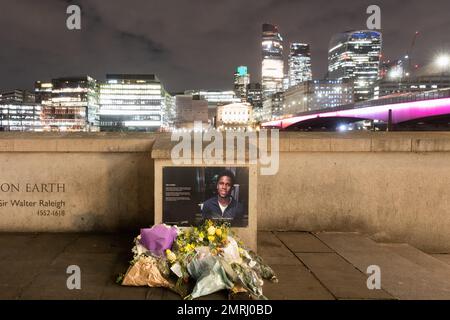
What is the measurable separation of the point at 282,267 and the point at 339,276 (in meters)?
0.79

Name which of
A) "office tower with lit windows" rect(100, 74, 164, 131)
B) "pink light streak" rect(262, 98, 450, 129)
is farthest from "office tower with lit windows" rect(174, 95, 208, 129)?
"office tower with lit windows" rect(100, 74, 164, 131)

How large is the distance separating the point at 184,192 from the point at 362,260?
2.90 metres

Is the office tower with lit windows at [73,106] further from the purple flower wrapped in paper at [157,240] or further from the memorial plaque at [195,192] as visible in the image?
the purple flower wrapped in paper at [157,240]

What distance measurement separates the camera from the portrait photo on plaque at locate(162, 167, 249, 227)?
6.16 m

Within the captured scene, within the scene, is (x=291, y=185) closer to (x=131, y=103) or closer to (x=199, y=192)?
(x=199, y=192)

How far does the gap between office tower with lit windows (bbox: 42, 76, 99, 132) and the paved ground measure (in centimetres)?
16551

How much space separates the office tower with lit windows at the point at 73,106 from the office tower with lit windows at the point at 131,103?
8.18 m

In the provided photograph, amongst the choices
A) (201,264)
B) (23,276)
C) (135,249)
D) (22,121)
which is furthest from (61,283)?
(22,121)

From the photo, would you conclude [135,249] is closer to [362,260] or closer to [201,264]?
A: [201,264]

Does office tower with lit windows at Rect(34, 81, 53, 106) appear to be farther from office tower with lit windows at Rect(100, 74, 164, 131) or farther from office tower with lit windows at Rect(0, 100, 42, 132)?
office tower with lit windows at Rect(100, 74, 164, 131)

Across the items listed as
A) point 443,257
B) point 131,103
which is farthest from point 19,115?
point 443,257
